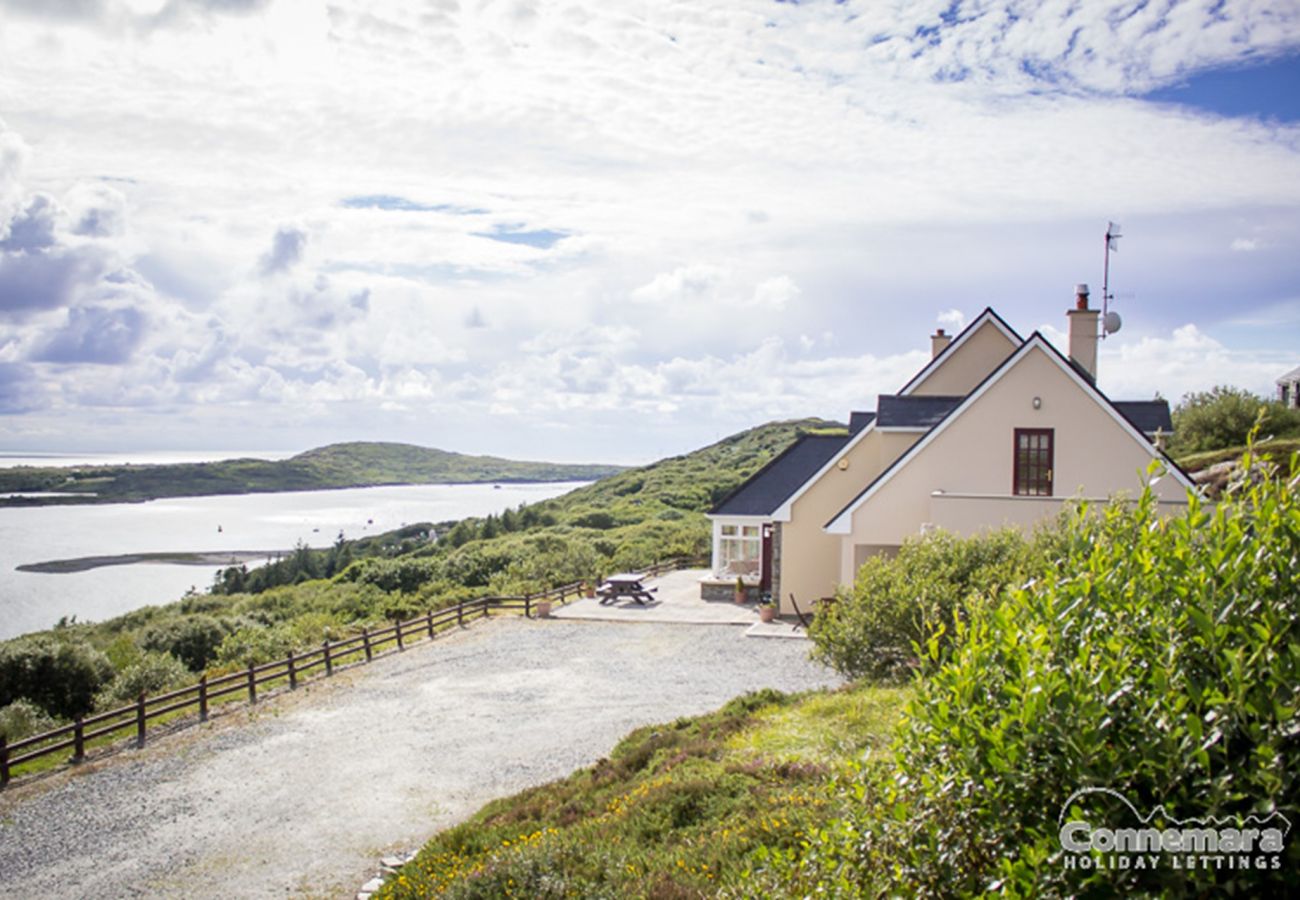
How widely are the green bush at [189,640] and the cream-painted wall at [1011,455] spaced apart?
21.5 metres

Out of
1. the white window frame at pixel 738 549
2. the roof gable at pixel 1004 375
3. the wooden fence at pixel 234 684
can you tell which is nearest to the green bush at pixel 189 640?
the wooden fence at pixel 234 684

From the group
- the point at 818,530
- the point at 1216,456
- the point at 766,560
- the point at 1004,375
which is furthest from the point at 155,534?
the point at 1216,456

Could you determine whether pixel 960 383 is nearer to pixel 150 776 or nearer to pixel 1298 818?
pixel 150 776

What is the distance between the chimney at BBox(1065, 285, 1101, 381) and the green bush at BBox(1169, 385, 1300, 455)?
7923 mm

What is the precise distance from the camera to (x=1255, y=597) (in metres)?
3.28

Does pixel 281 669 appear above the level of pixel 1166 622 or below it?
below

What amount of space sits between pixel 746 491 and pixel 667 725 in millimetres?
16012

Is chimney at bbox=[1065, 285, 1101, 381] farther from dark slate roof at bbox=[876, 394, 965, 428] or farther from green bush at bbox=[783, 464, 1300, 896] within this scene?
green bush at bbox=[783, 464, 1300, 896]

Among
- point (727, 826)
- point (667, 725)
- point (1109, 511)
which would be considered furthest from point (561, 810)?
point (1109, 511)

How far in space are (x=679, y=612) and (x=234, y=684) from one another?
13.1 meters

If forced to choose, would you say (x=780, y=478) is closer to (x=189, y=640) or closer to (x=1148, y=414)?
(x=1148, y=414)

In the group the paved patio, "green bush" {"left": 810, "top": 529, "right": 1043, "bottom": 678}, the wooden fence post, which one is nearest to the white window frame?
the paved patio

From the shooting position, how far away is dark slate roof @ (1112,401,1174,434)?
23719mm

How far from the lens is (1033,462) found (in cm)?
2133
